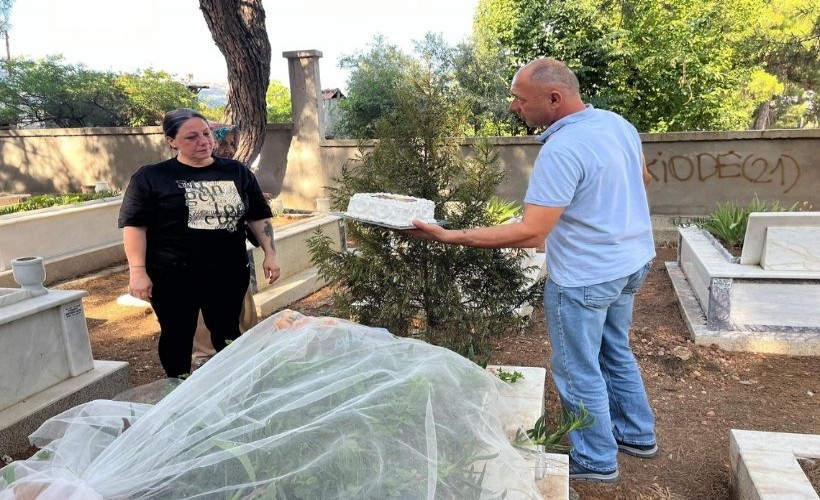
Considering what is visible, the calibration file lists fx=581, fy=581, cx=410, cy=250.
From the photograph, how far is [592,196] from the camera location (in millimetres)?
2211

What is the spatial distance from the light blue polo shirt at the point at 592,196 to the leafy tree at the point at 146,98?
1655 cm

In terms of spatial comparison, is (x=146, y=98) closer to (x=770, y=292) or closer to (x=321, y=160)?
(x=321, y=160)

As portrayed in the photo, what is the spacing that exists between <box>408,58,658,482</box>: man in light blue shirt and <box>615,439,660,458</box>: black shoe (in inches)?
14.3

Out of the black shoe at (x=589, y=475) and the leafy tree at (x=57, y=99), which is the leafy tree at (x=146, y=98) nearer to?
the leafy tree at (x=57, y=99)

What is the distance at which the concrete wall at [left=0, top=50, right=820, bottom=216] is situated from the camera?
788 centimetres

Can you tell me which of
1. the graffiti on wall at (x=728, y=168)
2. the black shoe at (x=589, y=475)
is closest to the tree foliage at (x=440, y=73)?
the graffiti on wall at (x=728, y=168)

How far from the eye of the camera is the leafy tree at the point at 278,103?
2236cm

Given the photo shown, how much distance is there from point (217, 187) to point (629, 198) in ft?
6.56

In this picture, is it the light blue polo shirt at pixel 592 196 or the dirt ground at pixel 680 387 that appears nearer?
the light blue polo shirt at pixel 592 196

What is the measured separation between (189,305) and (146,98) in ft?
51.8

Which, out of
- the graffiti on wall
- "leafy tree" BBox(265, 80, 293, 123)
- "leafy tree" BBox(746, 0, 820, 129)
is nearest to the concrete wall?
the graffiti on wall

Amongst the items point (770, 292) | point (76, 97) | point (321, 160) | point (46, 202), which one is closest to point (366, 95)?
point (321, 160)

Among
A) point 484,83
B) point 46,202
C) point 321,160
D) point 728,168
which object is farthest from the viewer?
point 484,83

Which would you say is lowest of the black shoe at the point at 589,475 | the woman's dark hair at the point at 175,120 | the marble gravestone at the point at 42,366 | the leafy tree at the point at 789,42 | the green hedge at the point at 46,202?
the black shoe at the point at 589,475
